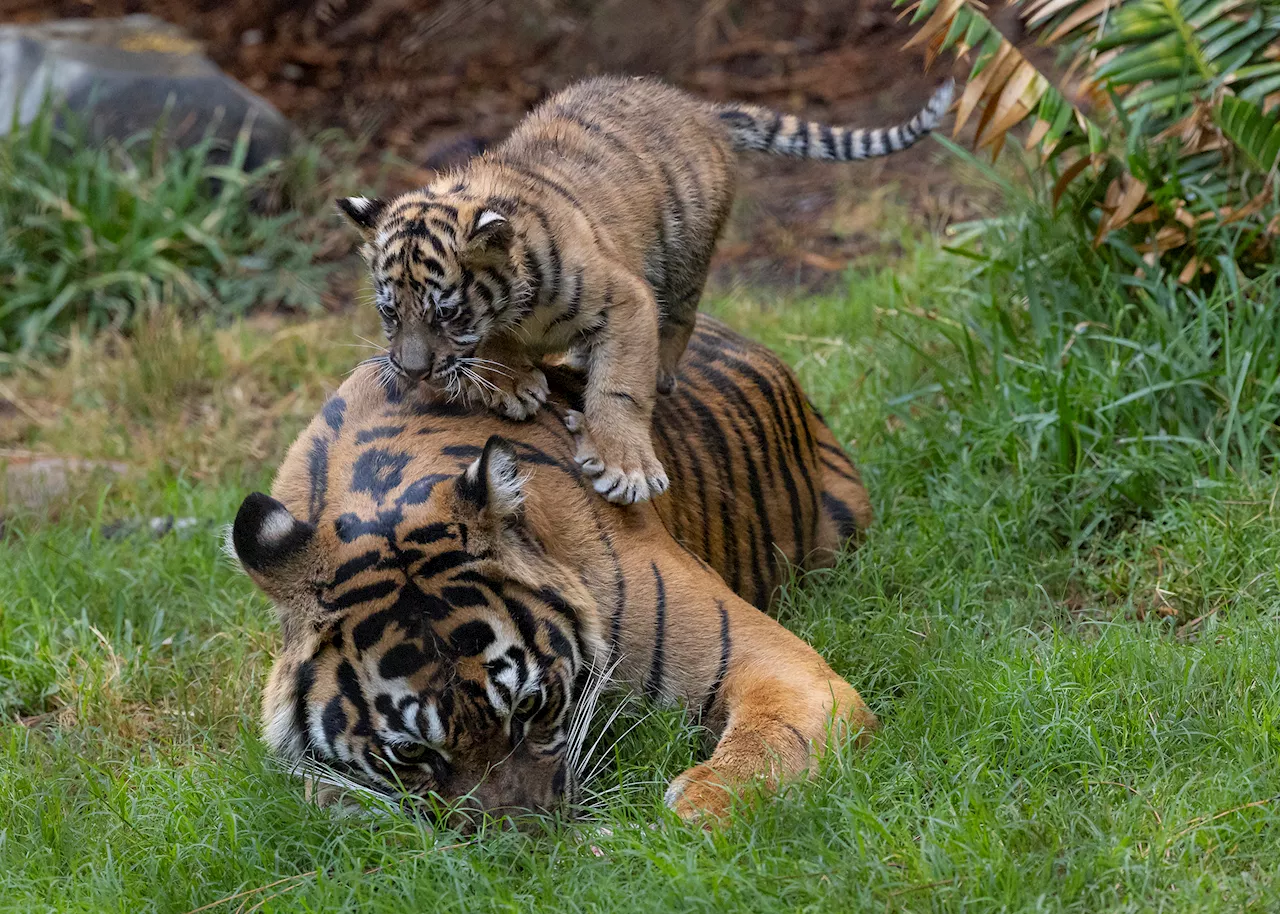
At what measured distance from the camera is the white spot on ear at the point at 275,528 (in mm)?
2729

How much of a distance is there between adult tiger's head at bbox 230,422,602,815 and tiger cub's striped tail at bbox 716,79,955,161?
2066 mm

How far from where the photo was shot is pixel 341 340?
6.65 m

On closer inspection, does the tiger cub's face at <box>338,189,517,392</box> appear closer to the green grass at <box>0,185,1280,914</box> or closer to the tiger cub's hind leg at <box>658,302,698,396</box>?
the tiger cub's hind leg at <box>658,302,698,396</box>

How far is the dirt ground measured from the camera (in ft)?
27.4

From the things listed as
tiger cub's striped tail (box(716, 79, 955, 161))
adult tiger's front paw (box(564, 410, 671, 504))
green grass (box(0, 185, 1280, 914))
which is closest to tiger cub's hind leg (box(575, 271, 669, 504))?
adult tiger's front paw (box(564, 410, 671, 504))

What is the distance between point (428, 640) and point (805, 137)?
8.06ft

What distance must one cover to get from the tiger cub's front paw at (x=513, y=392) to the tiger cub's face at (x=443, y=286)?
0.04 meters

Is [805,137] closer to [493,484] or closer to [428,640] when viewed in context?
[493,484]

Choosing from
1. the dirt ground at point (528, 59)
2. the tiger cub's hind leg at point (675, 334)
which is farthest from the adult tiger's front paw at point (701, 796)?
the dirt ground at point (528, 59)

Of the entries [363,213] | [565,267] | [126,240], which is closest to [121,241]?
[126,240]

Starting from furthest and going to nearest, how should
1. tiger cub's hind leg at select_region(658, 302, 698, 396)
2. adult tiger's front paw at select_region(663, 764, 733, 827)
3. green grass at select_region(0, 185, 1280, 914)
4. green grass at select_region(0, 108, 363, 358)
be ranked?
green grass at select_region(0, 108, 363, 358)
tiger cub's hind leg at select_region(658, 302, 698, 396)
adult tiger's front paw at select_region(663, 764, 733, 827)
green grass at select_region(0, 185, 1280, 914)

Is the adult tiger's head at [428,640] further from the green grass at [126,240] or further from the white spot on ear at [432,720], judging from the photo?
the green grass at [126,240]

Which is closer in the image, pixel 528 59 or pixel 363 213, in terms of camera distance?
pixel 363 213

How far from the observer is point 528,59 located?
985 centimetres
